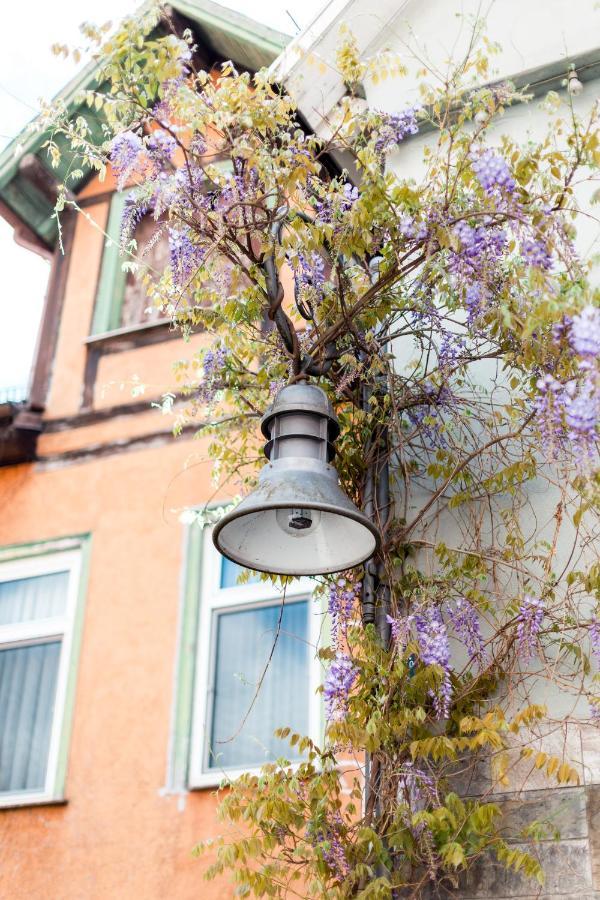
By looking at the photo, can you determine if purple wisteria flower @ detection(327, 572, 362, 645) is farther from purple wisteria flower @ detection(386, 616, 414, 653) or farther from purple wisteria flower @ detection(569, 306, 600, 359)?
purple wisteria flower @ detection(569, 306, 600, 359)

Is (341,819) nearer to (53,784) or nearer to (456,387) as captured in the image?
(456,387)

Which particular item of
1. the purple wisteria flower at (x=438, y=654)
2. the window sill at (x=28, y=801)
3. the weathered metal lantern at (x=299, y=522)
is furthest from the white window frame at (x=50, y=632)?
the weathered metal lantern at (x=299, y=522)

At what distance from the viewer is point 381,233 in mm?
3719

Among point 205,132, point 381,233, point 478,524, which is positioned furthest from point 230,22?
point 478,524

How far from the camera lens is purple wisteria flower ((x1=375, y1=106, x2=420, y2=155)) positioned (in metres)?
3.96

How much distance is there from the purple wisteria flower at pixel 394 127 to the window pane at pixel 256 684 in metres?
2.68

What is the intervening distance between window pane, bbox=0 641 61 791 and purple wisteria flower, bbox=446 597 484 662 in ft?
11.2

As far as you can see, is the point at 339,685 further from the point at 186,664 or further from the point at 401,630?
the point at 186,664

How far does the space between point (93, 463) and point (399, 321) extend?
9.94 feet

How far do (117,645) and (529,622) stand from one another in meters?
3.32

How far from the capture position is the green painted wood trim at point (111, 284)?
7535mm

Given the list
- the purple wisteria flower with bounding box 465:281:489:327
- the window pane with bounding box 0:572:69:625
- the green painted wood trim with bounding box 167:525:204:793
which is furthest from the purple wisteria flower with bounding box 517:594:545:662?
the window pane with bounding box 0:572:69:625

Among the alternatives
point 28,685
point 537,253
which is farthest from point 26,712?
point 537,253

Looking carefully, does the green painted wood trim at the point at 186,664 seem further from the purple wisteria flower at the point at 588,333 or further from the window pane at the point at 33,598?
the purple wisteria flower at the point at 588,333
